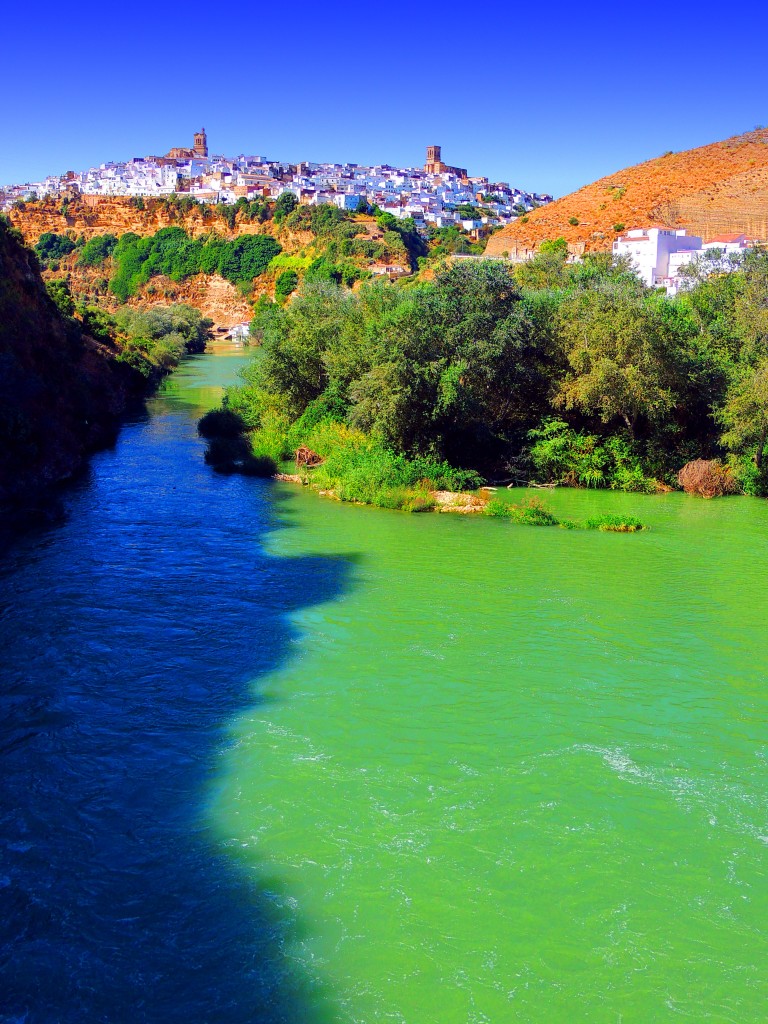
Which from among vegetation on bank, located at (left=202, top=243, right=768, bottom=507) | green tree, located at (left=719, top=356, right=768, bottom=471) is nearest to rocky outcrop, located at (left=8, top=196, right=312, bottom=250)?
vegetation on bank, located at (left=202, top=243, right=768, bottom=507)

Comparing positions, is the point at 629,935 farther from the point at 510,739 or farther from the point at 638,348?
the point at 638,348

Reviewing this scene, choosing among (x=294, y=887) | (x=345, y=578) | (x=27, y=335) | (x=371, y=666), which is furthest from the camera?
(x=27, y=335)

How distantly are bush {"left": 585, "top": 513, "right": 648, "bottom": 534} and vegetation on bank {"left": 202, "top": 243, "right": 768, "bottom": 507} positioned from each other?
4.24 metres

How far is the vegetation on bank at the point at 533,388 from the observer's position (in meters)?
22.6

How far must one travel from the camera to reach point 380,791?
873 centimetres

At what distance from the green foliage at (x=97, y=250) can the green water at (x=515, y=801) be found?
107 meters

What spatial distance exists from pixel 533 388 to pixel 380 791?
18.7 metres

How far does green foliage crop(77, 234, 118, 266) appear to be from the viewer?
358ft

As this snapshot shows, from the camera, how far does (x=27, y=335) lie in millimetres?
26328

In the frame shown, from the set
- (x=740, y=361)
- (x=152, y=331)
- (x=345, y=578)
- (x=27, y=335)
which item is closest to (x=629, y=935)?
(x=345, y=578)

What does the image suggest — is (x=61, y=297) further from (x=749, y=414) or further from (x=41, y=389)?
(x=749, y=414)

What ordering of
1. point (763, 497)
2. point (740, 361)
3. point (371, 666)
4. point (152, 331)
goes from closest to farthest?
point (371, 666) → point (763, 497) → point (740, 361) → point (152, 331)

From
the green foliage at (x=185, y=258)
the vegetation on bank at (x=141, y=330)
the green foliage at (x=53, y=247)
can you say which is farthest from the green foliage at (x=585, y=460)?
the green foliage at (x=53, y=247)

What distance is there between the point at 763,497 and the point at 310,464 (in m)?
12.9
